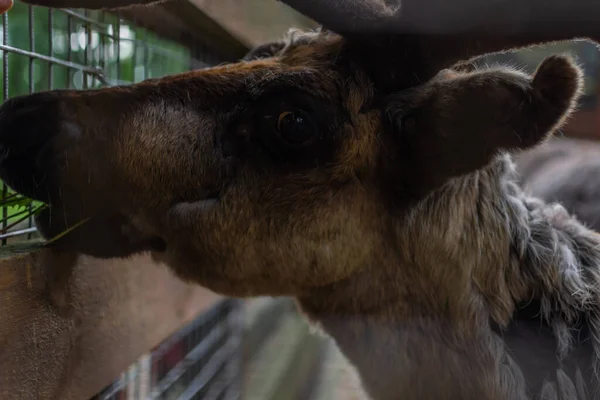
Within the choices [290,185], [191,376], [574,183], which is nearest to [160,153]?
[290,185]

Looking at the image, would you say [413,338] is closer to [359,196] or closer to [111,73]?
[359,196]

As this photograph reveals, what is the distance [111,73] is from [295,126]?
1.00 meters

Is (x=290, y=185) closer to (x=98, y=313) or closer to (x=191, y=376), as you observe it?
(x=98, y=313)

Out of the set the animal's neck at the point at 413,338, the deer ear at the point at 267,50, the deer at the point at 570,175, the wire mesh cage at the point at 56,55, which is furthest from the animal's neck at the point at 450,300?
the deer at the point at 570,175

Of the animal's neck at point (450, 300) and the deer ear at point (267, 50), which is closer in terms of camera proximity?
the animal's neck at point (450, 300)

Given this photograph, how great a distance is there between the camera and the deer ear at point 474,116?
1250 millimetres

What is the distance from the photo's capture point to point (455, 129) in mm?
1325

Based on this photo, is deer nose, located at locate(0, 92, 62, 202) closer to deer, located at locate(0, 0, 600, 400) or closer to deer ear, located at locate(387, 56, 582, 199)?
deer, located at locate(0, 0, 600, 400)

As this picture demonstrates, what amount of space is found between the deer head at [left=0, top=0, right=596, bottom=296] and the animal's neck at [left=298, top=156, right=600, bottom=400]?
0.07m

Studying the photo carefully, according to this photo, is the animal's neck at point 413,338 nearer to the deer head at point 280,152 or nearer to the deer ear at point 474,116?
the deer head at point 280,152

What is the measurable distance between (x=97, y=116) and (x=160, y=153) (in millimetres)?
149

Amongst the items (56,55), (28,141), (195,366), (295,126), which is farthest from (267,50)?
(195,366)

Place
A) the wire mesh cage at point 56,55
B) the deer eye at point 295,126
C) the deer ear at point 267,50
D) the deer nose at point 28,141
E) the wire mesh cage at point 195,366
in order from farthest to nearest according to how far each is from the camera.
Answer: the wire mesh cage at point 195,366, the deer ear at point 267,50, the wire mesh cage at point 56,55, the deer eye at point 295,126, the deer nose at point 28,141

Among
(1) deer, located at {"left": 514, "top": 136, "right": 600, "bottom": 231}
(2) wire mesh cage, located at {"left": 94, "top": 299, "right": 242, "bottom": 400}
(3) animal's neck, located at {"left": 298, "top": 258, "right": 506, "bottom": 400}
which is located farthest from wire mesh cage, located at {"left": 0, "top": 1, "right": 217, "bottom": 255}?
(1) deer, located at {"left": 514, "top": 136, "right": 600, "bottom": 231}
